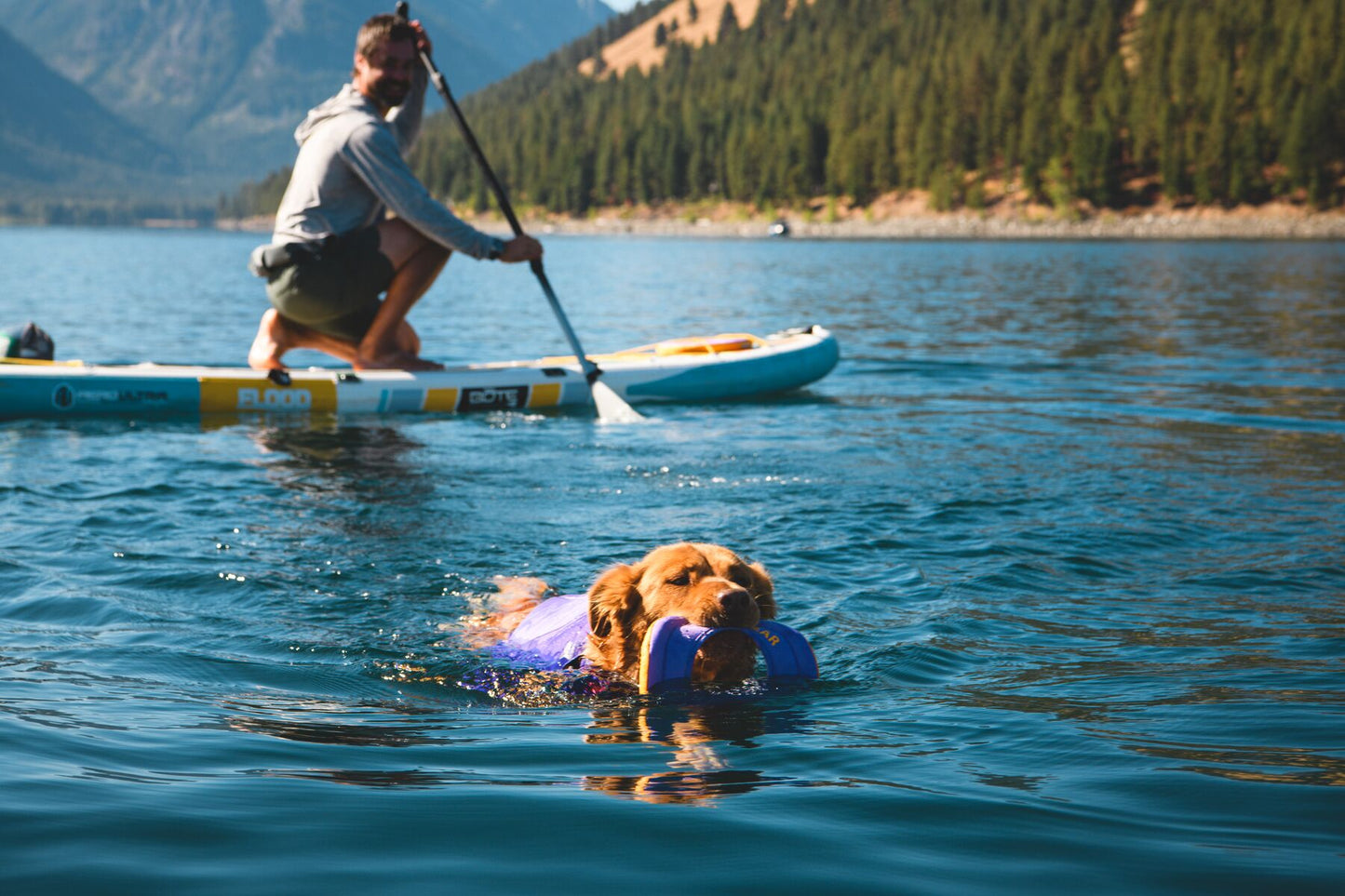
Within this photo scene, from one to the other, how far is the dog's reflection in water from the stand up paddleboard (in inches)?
271

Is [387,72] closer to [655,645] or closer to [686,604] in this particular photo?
[686,604]

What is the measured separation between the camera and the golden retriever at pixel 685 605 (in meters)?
4.03

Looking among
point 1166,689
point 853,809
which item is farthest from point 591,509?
point 853,809

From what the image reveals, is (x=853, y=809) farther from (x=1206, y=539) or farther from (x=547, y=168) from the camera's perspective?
(x=547, y=168)

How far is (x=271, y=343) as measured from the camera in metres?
10.4

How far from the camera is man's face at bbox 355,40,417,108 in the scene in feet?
31.4

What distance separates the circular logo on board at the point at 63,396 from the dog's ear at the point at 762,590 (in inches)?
304

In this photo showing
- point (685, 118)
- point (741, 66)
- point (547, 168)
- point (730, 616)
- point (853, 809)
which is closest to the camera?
point (853, 809)

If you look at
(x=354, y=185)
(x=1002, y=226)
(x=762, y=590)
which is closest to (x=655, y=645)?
(x=762, y=590)

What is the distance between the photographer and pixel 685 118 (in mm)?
127438

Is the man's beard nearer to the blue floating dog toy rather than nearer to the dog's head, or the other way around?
the dog's head

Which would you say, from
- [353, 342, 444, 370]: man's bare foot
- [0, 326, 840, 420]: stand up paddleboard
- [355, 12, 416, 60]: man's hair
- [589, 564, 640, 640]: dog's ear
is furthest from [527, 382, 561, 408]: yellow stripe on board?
[589, 564, 640, 640]: dog's ear

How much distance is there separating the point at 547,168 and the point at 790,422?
12962 cm

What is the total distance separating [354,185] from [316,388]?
1.75 meters
